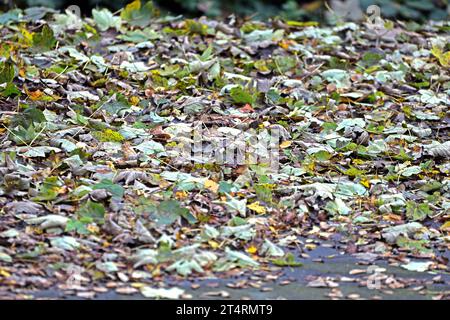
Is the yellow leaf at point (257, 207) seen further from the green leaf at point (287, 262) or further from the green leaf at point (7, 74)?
the green leaf at point (7, 74)

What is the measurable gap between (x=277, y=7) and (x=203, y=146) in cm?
402

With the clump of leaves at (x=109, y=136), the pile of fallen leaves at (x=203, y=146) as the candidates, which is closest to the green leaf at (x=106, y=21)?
the pile of fallen leaves at (x=203, y=146)

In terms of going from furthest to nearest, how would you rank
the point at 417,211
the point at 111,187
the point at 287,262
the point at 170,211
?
the point at 417,211 < the point at 111,187 < the point at 170,211 < the point at 287,262

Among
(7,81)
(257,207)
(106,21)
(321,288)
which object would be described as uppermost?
(106,21)

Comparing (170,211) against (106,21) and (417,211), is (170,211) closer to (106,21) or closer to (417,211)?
(417,211)

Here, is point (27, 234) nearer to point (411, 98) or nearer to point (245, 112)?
point (245, 112)

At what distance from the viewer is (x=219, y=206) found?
351 cm

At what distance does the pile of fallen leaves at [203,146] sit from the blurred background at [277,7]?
1.65 meters

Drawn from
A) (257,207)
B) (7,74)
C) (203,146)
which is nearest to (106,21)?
(7,74)

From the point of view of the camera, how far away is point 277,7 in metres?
7.75

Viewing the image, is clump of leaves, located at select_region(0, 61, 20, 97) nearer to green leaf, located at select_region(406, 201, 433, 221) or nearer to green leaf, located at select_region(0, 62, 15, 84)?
green leaf, located at select_region(0, 62, 15, 84)

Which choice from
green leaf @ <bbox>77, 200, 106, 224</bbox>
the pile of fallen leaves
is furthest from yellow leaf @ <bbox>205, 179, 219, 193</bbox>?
green leaf @ <bbox>77, 200, 106, 224</bbox>

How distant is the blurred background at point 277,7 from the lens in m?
7.38
